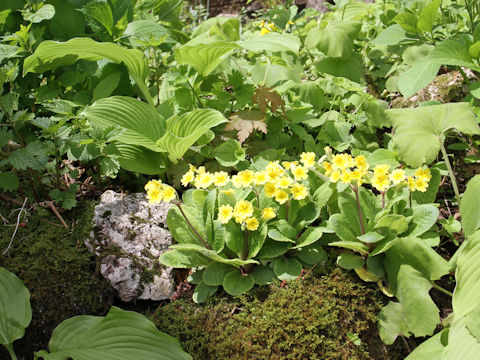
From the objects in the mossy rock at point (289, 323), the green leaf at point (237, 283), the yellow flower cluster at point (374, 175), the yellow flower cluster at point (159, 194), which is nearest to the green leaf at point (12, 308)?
the mossy rock at point (289, 323)

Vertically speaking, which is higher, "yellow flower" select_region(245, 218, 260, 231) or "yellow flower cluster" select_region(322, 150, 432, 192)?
"yellow flower cluster" select_region(322, 150, 432, 192)

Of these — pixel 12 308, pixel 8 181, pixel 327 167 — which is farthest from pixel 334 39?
pixel 12 308

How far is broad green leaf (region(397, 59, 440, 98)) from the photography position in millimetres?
2250

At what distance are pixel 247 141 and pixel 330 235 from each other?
0.78m

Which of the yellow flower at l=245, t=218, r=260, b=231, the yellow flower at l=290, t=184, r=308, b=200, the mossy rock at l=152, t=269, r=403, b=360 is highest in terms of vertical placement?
the yellow flower at l=290, t=184, r=308, b=200

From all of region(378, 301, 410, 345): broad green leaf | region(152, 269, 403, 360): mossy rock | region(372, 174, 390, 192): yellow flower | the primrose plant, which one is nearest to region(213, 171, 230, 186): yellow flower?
the primrose plant

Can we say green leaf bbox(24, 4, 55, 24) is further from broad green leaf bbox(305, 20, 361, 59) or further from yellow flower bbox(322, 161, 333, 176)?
yellow flower bbox(322, 161, 333, 176)

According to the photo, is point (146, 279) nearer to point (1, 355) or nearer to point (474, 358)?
point (1, 355)

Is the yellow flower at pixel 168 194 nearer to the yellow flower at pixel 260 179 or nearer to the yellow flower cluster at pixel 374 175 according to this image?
the yellow flower at pixel 260 179

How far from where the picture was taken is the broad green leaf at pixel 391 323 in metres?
1.74

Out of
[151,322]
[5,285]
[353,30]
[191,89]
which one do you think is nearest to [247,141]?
[191,89]

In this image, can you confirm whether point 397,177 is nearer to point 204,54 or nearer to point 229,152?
point 229,152

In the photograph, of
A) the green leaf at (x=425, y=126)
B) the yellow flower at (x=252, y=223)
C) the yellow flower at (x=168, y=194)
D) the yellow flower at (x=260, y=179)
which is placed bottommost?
the yellow flower at (x=252, y=223)

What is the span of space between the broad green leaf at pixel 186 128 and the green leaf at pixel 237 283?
26.4 inches
